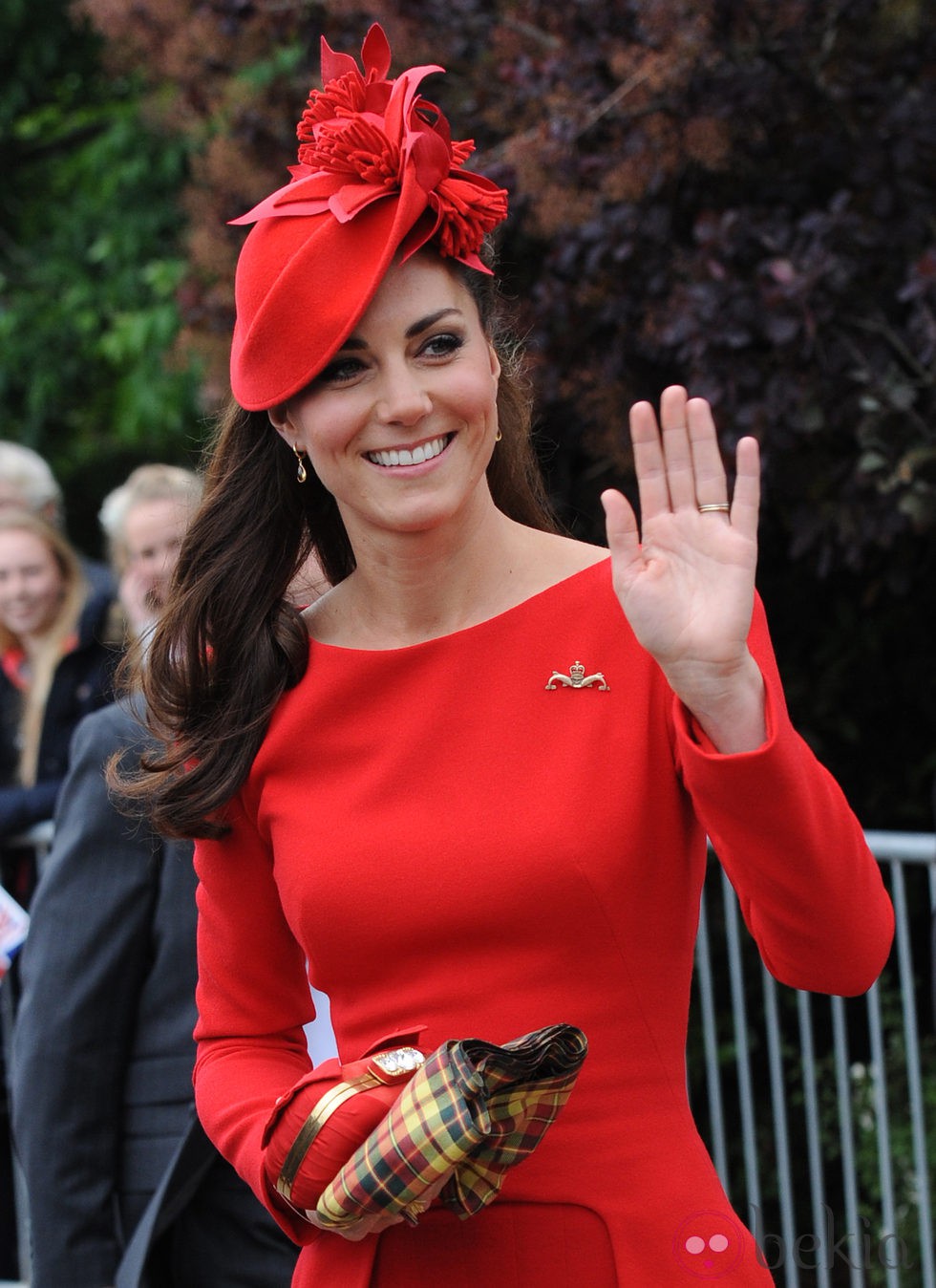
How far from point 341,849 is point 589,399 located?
7.73 ft

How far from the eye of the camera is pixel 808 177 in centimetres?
398

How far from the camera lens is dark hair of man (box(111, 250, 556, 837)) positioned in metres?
2.15

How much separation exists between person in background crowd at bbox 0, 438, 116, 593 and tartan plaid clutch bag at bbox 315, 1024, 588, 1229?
3.29m

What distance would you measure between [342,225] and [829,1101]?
150 inches

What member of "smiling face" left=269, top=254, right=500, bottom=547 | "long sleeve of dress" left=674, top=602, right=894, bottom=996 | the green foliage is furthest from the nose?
the green foliage

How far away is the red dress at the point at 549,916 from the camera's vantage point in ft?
6.11

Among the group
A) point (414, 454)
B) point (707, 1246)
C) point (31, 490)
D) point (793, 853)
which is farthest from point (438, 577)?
point (31, 490)

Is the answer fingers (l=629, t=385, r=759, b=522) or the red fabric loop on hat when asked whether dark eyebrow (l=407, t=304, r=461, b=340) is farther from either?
fingers (l=629, t=385, r=759, b=522)

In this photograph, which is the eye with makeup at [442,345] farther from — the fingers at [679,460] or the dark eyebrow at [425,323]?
the fingers at [679,460]

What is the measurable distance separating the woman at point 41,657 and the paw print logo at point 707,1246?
285cm

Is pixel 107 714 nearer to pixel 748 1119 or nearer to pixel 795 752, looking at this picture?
pixel 795 752

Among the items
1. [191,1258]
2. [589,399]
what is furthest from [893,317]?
[191,1258]

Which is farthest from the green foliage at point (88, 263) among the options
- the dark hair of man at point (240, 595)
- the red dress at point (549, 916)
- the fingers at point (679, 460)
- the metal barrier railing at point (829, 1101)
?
the fingers at point (679, 460)

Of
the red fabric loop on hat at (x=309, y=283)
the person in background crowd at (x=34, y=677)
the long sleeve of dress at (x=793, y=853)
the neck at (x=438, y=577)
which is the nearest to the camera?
the long sleeve of dress at (x=793, y=853)
